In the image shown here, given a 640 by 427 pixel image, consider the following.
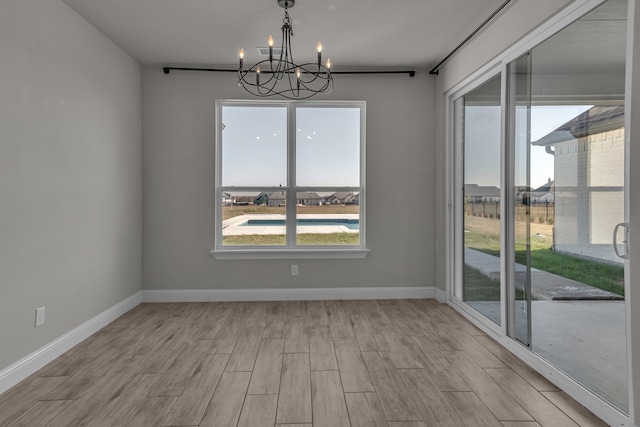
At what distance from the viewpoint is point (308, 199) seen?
15.2 ft

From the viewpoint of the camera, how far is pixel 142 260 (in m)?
4.44

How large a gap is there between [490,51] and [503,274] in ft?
6.27

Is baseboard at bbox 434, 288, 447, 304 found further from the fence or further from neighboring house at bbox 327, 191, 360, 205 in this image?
neighboring house at bbox 327, 191, 360, 205

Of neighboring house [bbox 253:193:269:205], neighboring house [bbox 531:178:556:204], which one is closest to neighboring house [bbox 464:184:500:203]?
neighboring house [bbox 531:178:556:204]

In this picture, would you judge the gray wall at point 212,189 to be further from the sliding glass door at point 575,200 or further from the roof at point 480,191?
the sliding glass door at point 575,200

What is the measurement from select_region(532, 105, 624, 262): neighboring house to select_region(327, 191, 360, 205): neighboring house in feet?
7.89

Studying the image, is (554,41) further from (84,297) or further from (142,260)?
(142,260)

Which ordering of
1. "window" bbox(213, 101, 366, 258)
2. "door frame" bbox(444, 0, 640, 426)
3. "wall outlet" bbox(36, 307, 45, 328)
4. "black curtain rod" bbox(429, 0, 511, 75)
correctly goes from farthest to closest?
"window" bbox(213, 101, 366, 258) < "black curtain rod" bbox(429, 0, 511, 75) < "wall outlet" bbox(36, 307, 45, 328) < "door frame" bbox(444, 0, 640, 426)

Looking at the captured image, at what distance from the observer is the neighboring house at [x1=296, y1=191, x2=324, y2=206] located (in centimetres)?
461

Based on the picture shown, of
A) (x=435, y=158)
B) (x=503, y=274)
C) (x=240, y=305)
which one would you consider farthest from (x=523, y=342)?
(x=240, y=305)

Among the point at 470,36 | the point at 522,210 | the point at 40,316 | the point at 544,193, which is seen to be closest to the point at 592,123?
the point at 544,193

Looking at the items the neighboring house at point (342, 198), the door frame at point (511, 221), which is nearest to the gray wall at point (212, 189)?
the neighboring house at point (342, 198)

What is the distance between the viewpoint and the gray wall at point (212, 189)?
4418mm

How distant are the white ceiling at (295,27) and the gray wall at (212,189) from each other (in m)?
0.39
